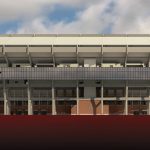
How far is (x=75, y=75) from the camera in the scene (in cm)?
7662

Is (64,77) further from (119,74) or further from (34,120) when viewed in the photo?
(34,120)

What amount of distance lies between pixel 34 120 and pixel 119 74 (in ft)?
206

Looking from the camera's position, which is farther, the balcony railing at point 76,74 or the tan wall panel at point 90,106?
the tan wall panel at point 90,106

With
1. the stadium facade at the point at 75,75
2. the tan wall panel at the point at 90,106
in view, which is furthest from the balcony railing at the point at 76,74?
the tan wall panel at the point at 90,106

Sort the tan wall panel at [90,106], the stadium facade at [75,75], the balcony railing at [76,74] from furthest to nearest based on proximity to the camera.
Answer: the tan wall panel at [90,106] → the stadium facade at [75,75] → the balcony railing at [76,74]

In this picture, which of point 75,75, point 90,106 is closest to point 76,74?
point 75,75

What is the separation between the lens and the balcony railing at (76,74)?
3007 inches

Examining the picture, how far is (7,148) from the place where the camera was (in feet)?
49.6

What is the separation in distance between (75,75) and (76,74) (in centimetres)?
30

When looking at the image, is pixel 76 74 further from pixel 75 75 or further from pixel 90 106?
pixel 90 106

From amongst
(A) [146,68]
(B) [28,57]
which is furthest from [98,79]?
(B) [28,57]

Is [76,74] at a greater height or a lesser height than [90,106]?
greater

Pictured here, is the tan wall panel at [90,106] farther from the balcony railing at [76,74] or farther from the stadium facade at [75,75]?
the balcony railing at [76,74]

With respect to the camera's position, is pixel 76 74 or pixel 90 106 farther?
pixel 90 106
